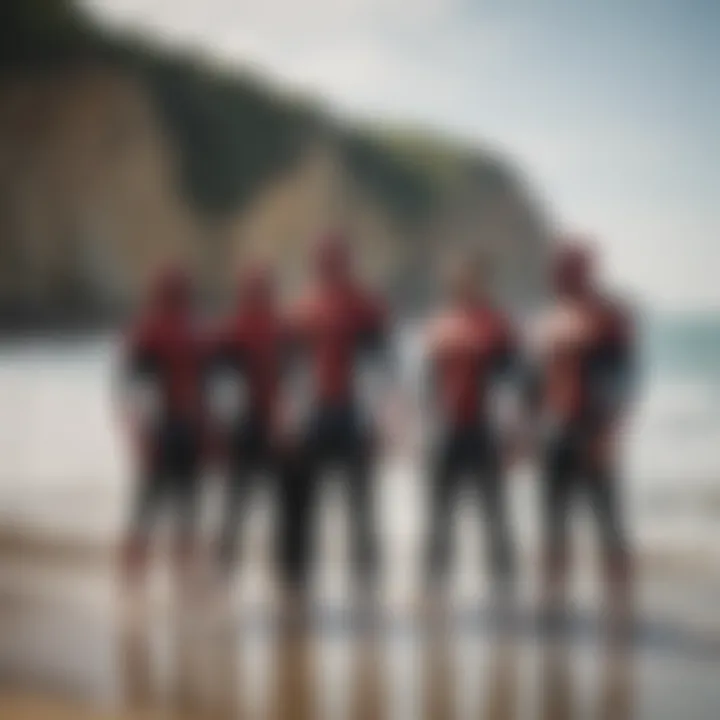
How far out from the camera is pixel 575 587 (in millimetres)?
1542

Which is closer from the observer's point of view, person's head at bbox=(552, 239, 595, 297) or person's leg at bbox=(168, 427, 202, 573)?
person's head at bbox=(552, 239, 595, 297)

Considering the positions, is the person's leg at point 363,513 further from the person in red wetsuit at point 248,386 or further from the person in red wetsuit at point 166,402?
the person in red wetsuit at point 166,402

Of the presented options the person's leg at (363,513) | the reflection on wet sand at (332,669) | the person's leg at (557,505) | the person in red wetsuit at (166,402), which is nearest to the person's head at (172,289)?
the person in red wetsuit at (166,402)

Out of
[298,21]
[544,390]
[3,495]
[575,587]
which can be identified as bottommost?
[575,587]

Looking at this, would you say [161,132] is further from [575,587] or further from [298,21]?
[575,587]

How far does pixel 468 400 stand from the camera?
157 centimetres

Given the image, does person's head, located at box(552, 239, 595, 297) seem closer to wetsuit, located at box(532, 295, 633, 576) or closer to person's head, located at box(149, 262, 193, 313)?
wetsuit, located at box(532, 295, 633, 576)

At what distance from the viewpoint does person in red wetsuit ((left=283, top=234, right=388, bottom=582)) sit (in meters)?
1.60

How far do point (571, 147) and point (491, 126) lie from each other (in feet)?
0.36

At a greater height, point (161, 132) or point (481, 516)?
point (161, 132)

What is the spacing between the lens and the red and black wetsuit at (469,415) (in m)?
1.56

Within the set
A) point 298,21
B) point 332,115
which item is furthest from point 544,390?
point 298,21

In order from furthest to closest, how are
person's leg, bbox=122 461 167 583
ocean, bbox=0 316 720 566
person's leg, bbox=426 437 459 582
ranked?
1. person's leg, bbox=122 461 167 583
2. person's leg, bbox=426 437 459 582
3. ocean, bbox=0 316 720 566

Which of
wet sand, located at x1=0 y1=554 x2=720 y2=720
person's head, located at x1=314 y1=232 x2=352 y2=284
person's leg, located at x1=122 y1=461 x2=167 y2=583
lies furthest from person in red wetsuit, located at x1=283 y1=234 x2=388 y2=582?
person's leg, located at x1=122 y1=461 x2=167 y2=583
